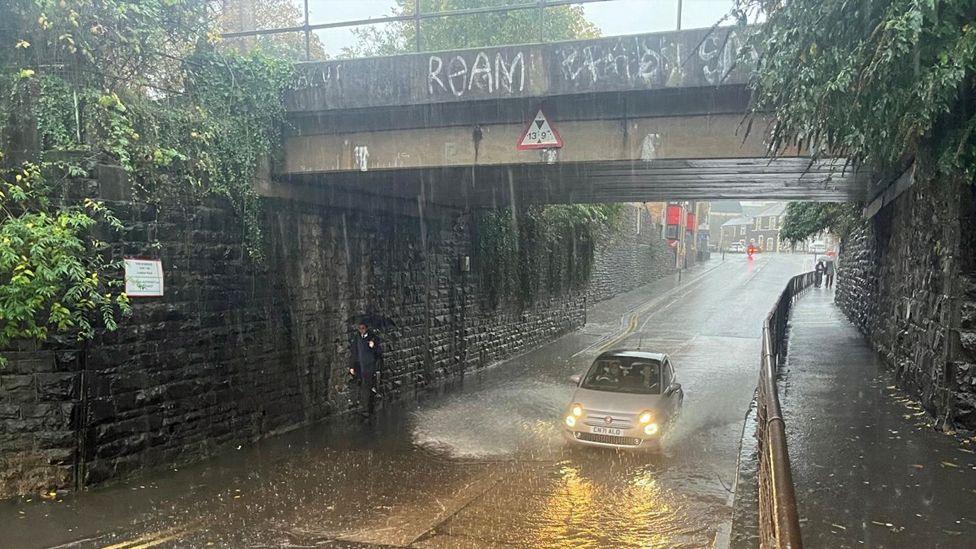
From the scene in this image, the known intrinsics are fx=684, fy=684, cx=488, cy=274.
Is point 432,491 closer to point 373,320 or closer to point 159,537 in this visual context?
point 159,537

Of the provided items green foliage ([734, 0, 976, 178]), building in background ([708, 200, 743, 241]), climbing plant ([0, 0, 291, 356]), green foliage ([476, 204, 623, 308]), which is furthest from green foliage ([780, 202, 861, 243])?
building in background ([708, 200, 743, 241])

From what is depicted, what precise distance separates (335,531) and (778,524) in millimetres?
5103

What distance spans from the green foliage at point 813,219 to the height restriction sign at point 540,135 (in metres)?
16.3

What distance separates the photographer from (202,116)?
370 inches

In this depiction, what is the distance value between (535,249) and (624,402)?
38.6 ft

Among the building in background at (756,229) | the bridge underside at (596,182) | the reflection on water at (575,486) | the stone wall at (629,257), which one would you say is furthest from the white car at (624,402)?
the building in background at (756,229)

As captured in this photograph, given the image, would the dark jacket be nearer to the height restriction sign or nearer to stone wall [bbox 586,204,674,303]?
the height restriction sign

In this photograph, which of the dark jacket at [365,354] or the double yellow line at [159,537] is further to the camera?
the dark jacket at [365,354]

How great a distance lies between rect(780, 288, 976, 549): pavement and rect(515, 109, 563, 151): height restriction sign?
16.2ft

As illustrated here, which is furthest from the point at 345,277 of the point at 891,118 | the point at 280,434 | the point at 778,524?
the point at 778,524

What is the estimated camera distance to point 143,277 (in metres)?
8.45

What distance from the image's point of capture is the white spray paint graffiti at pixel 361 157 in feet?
34.8

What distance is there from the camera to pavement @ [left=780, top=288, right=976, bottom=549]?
18.4 ft

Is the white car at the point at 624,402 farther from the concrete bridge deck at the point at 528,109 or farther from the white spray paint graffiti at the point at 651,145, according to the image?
the white spray paint graffiti at the point at 651,145
